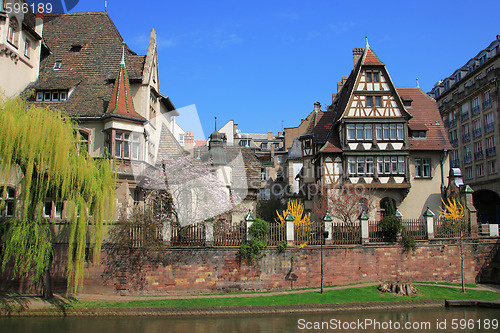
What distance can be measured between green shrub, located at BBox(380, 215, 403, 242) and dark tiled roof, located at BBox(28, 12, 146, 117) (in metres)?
17.9

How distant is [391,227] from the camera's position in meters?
29.3

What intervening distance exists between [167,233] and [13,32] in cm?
1541

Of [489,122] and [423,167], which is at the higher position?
[489,122]

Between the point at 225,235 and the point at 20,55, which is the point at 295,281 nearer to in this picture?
the point at 225,235

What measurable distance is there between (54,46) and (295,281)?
73.8 feet

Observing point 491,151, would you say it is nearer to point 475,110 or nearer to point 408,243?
point 475,110

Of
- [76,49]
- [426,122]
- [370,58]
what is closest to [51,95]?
[76,49]

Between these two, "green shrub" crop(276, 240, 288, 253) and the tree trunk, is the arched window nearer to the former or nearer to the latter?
the tree trunk

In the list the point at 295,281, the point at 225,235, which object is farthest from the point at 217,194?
the point at 295,281

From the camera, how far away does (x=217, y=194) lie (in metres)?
33.2

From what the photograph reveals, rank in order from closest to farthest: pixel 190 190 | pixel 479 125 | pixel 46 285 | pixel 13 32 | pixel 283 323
A: pixel 283 323, pixel 46 285, pixel 13 32, pixel 190 190, pixel 479 125

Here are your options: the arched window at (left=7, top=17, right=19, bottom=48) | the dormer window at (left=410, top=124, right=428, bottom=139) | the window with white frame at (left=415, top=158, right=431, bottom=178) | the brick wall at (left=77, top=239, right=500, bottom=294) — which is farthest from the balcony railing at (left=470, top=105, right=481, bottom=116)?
the arched window at (left=7, top=17, right=19, bottom=48)

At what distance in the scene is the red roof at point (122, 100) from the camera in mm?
27750

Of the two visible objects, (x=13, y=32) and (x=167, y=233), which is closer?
(x=167, y=233)
